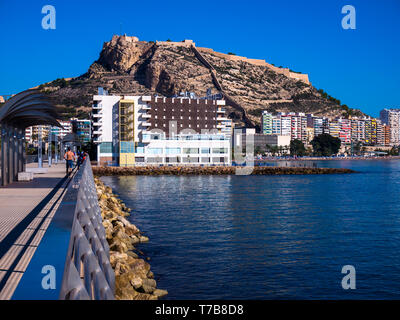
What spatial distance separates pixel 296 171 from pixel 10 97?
269ft

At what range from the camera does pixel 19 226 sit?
11.4 meters

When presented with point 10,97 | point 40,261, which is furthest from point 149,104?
point 40,261

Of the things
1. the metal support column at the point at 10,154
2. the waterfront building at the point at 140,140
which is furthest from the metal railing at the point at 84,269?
the waterfront building at the point at 140,140

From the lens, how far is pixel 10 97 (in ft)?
72.0

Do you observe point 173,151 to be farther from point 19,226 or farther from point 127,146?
point 19,226

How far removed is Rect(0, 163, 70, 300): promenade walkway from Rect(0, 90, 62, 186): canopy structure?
130 inches

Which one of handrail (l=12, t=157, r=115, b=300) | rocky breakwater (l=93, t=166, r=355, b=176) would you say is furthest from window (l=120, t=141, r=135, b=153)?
handrail (l=12, t=157, r=115, b=300)

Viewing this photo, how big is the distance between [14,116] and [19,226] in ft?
44.5

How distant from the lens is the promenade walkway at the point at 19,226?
702cm

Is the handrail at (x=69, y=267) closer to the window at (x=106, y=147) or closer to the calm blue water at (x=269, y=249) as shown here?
the calm blue water at (x=269, y=249)

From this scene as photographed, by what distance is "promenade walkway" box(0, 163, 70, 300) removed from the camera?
7.02 meters

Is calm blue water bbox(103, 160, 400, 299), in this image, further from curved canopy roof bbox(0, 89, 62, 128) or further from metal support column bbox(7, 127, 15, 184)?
curved canopy roof bbox(0, 89, 62, 128)

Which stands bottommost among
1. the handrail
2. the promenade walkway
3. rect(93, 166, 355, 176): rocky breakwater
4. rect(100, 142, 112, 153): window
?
rect(93, 166, 355, 176): rocky breakwater
